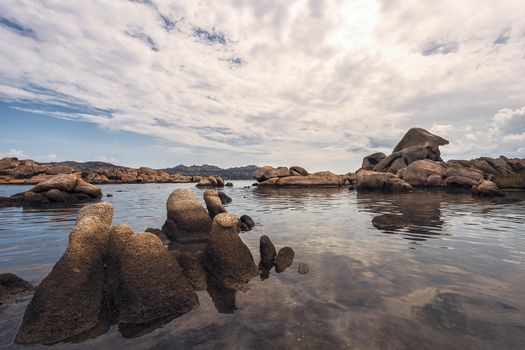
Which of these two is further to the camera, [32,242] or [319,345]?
[32,242]

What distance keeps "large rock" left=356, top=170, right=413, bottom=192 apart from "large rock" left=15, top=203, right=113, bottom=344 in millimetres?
39997

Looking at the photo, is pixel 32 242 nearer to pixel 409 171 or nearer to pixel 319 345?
pixel 319 345

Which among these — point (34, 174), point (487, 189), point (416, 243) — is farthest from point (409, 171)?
point (34, 174)

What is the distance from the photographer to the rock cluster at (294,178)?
5797cm

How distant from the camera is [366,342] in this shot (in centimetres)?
497

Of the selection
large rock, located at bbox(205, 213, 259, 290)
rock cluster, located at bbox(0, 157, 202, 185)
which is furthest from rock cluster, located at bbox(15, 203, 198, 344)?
rock cluster, located at bbox(0, 157, 202, 185)

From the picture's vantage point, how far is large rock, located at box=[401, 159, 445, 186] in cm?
4461

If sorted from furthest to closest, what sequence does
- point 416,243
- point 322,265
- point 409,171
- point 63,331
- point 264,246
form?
point 409,171
point 416,243
point 264,246
point 322,265
point 63,331

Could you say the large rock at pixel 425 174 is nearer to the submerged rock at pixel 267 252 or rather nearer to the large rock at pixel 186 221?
the large rock at pixel 186 221

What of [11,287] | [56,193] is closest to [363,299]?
[11,287]

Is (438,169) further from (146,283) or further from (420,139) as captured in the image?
(146,283)

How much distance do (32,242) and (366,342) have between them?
14286mm

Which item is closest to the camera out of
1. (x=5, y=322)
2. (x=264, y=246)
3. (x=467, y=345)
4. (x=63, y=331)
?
(x=467, y=345)

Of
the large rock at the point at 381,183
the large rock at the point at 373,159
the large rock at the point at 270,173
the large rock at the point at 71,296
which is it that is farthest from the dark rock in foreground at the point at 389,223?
the large rock at the point at 373,159
